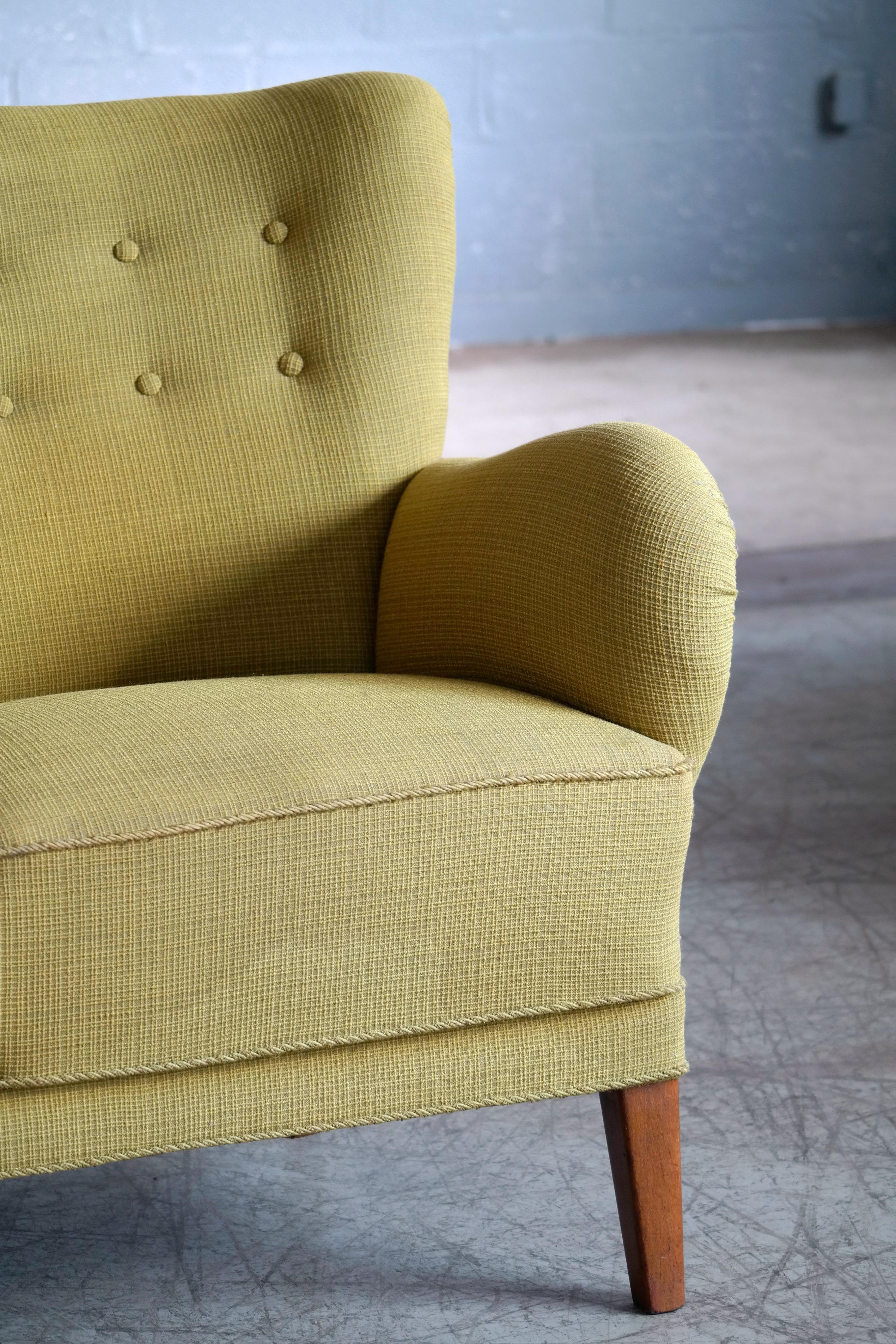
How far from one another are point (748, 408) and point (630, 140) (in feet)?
5.12

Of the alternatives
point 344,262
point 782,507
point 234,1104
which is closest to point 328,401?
point 344,262

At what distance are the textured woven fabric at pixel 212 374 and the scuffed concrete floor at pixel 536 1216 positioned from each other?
17.5 inches

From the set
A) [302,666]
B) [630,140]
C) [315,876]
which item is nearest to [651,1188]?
[315,876]

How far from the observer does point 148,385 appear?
1366mm

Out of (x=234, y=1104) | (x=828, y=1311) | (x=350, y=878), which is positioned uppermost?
(x=350, y=878)

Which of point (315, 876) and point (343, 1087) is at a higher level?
point (315, 876)

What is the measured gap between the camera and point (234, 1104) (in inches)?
36.9

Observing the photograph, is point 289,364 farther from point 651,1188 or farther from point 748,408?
point 748,408

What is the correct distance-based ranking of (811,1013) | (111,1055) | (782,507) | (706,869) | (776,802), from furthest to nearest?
(782,507)
(776,802)
(706,869)
(811,1013)
(111,1055)

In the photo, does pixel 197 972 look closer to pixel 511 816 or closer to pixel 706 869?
pixel 511 816

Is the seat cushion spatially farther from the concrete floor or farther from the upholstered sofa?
the concrete floor

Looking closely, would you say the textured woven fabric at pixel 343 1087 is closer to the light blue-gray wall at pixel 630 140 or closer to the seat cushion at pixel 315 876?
the seat cushion at pixel 315 876

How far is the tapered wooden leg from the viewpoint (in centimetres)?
101

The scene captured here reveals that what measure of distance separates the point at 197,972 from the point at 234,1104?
98 mm
